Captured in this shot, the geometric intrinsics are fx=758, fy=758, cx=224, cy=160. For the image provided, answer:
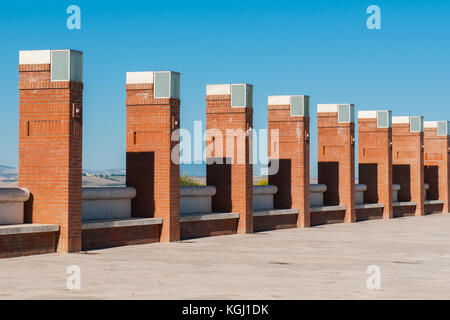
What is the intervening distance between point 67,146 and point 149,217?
14.7 ft

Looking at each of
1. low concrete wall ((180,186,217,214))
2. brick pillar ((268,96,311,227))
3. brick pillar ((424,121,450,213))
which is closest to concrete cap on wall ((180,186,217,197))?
low concrete wall ((180,186,217,214))

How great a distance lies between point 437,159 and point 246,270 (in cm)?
2909

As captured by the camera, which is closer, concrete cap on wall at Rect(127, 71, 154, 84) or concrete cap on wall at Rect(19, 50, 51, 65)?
concrete cap on wall at Rect(19, 50, 51, 65)

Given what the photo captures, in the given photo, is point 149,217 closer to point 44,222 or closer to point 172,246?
point 172,246

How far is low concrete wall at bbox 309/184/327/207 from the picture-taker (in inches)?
1175

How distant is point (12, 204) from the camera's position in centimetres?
1647

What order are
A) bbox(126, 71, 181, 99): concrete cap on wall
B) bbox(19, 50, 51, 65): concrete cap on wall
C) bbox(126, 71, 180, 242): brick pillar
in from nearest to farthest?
bbox(19, 50, 51, 65): concrete cap on wall
bbox(126, 71, 180, 242): brick pillar
bbox(126, 71, 181, 99): concrete cap on wall

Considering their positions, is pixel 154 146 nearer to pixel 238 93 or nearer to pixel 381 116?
pixel 238 93

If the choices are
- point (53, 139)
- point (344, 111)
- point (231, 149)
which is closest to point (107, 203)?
point (53, 139)

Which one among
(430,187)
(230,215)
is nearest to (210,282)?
(230,215)

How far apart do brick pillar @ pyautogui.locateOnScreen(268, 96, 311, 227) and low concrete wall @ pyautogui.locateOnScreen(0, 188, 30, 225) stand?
40.1 ft

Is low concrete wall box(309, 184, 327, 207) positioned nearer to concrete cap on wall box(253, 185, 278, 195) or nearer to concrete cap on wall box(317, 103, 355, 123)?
concrete cap on wall box(317, 103, 355, 123)
